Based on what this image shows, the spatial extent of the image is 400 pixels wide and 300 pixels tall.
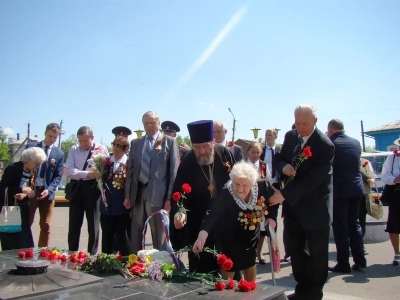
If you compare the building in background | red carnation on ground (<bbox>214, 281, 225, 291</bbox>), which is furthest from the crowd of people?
the building in background

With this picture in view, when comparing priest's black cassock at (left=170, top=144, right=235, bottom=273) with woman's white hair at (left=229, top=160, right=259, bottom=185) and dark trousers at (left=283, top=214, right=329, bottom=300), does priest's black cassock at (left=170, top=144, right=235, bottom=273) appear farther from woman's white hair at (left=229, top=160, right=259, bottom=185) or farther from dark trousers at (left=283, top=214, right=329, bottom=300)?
dark trousers at (left=283, top=214, right=329, bottom=300)

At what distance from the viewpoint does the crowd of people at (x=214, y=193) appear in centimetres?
388

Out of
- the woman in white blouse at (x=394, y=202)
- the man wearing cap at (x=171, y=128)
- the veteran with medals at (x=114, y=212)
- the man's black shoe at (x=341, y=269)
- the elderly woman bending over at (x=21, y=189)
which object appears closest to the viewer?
the elderly woman bending over at (x=21, y=189)

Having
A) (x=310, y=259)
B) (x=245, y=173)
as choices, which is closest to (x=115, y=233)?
(x=245, y=173)

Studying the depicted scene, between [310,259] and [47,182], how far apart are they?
13.0ft

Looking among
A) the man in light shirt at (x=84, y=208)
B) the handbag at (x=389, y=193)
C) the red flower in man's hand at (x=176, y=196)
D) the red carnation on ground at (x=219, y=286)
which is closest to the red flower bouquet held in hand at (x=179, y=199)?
the red flower in man's hand at (x=176, y=196)

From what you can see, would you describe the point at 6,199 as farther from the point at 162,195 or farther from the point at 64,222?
the point at 64,222

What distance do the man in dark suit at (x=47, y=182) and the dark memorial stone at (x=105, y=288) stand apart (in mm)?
2793

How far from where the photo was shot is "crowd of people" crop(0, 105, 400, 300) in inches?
153

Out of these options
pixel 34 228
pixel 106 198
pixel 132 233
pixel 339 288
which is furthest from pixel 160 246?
pixel 34 228

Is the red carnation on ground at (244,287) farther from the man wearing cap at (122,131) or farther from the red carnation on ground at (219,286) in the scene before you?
the man wearing cap at (122,131)

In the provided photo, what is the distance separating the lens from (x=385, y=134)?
34062 millimetres

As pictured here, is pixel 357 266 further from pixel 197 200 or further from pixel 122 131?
pixel 122 131

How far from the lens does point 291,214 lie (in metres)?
4.15
